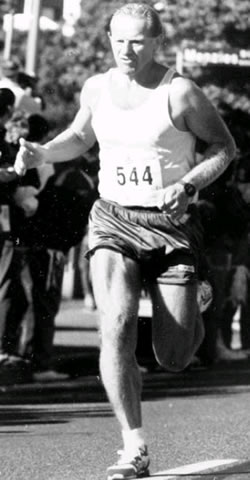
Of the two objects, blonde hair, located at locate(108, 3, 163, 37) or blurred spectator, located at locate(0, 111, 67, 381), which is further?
blurred spectator, located at locate(0, 111, 67, 381)

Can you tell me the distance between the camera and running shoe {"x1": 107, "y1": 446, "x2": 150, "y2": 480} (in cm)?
682

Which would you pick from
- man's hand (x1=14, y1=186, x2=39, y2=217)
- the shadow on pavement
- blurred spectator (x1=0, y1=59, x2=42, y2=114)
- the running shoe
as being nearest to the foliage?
blurred spectator (x1=0, y1=59, x2=42, y2=114)

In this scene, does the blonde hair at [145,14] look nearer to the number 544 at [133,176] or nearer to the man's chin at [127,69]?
the man's chin at [127,69]

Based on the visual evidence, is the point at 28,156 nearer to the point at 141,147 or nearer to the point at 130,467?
the point at 141,147

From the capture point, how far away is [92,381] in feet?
39.5

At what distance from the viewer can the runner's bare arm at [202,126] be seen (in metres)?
7.07

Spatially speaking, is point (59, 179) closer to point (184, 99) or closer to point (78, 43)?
point (184, 99)

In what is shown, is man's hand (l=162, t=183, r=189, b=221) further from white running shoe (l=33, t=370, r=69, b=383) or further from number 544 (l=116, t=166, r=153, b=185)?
white running shoe (l=33, t=370, r=69, b=383)

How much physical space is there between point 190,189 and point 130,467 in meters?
1.19

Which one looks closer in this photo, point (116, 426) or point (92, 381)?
point (116, 426)

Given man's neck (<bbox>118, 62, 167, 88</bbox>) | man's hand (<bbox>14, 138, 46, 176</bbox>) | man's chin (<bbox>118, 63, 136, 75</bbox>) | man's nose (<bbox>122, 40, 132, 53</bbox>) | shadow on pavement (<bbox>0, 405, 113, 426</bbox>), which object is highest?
man's nose (<bbox>122, 40, 132, 53</bbox>)

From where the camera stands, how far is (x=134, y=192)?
23.6 feet

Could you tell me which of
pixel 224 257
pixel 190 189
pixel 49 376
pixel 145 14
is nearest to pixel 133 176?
pixel 190 189

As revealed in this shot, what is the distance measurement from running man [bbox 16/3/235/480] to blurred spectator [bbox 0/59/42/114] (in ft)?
20.4
